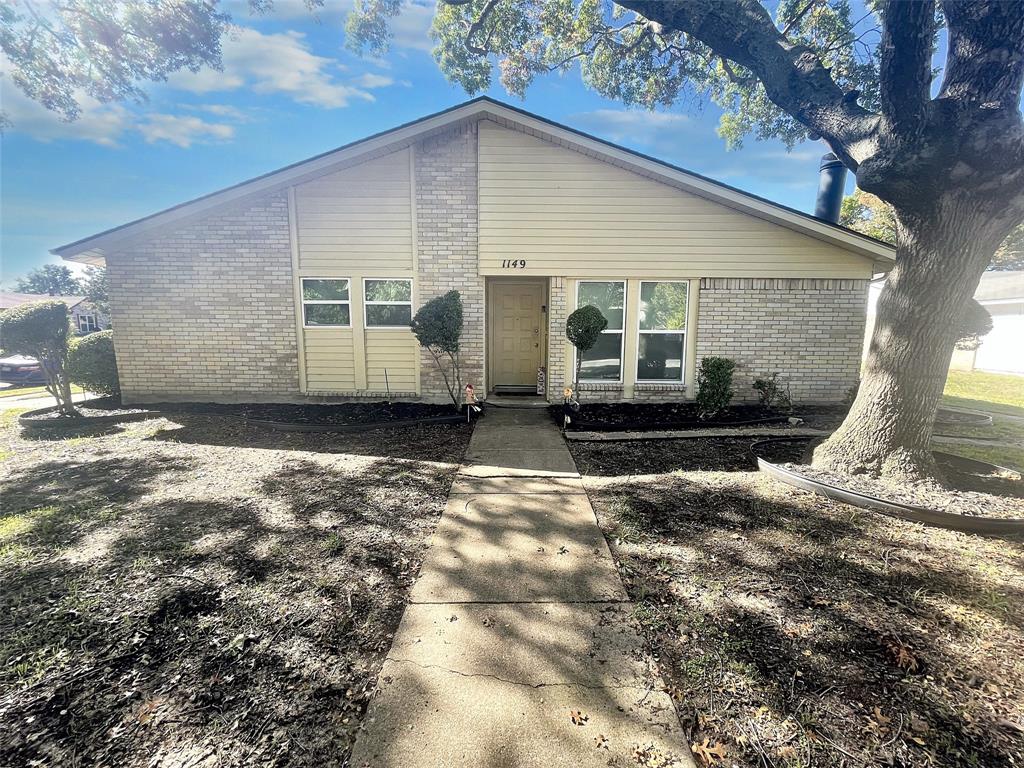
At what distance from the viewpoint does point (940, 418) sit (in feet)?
25.8

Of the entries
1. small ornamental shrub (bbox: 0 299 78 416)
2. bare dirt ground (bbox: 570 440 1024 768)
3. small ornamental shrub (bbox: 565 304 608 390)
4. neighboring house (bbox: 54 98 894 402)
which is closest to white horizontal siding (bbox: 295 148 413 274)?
neighboring house (bbox: 54 98 894 402)

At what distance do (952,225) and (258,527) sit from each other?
7171 mm

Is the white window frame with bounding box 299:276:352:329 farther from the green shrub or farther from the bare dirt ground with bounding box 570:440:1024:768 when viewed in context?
the bare dirt ground with bounding box 570:440:1024:768

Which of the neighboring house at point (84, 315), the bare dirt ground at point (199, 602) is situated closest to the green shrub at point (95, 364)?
the bare dirt ground at point (199, 602)

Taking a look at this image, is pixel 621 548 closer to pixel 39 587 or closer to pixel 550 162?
pixel 39 587

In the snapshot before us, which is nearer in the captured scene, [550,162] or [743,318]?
[550,162]

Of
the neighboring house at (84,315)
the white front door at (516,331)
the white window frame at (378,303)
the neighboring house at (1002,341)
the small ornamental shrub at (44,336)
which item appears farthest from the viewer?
the neighboring house at (84,315)

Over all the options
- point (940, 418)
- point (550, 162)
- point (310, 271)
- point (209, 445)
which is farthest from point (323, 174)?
point (940, 418)

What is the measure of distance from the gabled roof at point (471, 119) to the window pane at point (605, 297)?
218cm

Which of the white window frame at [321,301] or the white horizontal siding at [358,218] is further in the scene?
the white window frame at [321,301]

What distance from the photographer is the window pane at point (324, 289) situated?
8555mm

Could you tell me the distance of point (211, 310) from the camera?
8555 millimetres

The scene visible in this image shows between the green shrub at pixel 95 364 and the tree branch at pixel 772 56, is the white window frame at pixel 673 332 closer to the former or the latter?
the tree branch at pixel 772 56

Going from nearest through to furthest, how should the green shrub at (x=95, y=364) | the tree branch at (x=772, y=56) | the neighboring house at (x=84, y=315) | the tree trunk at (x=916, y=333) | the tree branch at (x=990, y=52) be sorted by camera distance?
the tree branch at (x=990, y=52) → the tree trunk at (x=916, y=333) → the tree branch at (x=772, y=56) → the green shrub at (x=95, y=364) → the neighboring house at (x=84, y=315)
